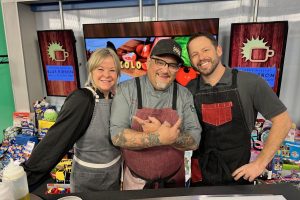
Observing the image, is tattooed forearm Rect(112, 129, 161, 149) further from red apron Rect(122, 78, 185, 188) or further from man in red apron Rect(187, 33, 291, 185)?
man in red apron Rect(187, 33, 291, 185)

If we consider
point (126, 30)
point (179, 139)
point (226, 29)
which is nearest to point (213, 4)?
point (226, 29)

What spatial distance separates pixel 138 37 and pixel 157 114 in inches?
47.9

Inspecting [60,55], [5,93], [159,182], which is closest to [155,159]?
[159,182]

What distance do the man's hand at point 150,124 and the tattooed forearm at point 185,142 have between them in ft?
0.38

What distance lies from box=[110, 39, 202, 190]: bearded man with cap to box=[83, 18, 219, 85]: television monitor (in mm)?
951

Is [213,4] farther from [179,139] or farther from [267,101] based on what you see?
[179,139]

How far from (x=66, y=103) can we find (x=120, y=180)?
1.61 feet

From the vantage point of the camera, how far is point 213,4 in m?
2.22

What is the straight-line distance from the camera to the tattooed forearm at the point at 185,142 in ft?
3.70

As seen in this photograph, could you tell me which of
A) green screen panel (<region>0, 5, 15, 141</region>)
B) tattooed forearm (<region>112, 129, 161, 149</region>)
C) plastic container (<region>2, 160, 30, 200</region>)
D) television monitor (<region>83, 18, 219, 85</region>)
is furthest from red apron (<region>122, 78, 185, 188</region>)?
green screen panel (<region>0, 5, 15, 141</region>)

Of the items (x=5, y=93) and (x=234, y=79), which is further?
(x=5, y=93)

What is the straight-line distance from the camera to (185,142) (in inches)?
44.9

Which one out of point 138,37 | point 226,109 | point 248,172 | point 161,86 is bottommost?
point 248,172

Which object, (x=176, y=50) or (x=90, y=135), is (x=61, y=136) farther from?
(x=176, y=50)
